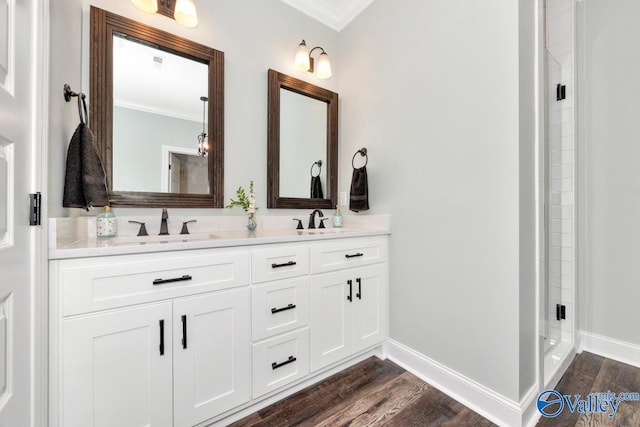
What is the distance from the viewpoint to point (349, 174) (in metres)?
2.30

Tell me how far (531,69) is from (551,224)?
1.06 m

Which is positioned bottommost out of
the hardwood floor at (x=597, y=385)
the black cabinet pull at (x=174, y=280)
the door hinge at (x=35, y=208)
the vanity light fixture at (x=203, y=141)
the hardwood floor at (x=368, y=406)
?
the hardwood floor at (x=368, y=406)

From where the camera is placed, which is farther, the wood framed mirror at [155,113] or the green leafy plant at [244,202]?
the green leafy plant at [244,202]

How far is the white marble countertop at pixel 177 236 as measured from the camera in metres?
0.96

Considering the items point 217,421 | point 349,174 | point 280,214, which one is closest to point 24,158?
point 217,421

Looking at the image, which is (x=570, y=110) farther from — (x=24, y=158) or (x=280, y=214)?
(x=24, y=158)

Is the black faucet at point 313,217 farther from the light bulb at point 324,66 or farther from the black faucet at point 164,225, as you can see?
the light bulb at point 324,66

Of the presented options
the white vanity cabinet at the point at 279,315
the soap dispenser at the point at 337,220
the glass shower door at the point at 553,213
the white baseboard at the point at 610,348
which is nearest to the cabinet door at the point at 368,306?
the white vanity cabinet at the point at 279,315

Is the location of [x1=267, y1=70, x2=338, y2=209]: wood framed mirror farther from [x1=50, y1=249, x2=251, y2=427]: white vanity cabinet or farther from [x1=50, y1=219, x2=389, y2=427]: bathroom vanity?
[x1=50, y1=249, x2=251, y2=427]: white vanity cabinet

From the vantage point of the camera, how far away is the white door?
0.65m

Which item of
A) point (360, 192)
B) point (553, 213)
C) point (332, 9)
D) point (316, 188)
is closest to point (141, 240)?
point (316, 188)

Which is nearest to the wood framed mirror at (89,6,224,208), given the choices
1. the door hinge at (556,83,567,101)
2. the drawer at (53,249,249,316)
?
the drawer at (53,249,249,316)

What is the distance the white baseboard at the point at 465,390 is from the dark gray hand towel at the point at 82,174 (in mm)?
1966

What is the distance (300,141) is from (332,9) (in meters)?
1.18
